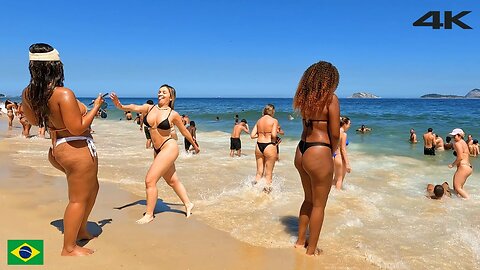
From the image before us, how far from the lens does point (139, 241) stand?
4.21 metres

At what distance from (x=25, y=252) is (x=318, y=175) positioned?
3005 millimetres

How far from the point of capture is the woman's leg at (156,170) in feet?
16.0

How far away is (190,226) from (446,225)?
13.0 ft

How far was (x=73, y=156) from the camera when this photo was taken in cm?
339

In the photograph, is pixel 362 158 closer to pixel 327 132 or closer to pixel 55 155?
pixel 327 132

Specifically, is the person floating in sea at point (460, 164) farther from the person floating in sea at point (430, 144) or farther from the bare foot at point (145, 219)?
the bare foot at point (145, 219)

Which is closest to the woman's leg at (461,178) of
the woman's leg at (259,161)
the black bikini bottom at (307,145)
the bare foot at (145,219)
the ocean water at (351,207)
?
the ocean water at (351,207)

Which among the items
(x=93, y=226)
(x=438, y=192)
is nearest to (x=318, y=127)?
(x=93, y=226)

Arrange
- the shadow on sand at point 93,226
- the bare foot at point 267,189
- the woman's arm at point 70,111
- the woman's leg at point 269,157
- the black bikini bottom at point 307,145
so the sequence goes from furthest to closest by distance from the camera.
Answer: the woman's leg at point 269,157, the bare foot at point 267,189, the shadow on sand at point 93,226, the black bikini bottom at point 307,145, the woman's arm at point 70,111

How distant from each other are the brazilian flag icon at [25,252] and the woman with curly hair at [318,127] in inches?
107

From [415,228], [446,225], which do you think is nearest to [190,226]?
[415,228]

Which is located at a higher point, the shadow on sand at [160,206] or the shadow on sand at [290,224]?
the shadow on sand at [160,206]

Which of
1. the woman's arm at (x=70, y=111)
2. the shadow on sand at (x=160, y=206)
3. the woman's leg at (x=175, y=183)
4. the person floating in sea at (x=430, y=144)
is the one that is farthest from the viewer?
the person floating in sea at (x=430, y=144)

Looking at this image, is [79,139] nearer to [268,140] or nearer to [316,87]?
[316,87]
